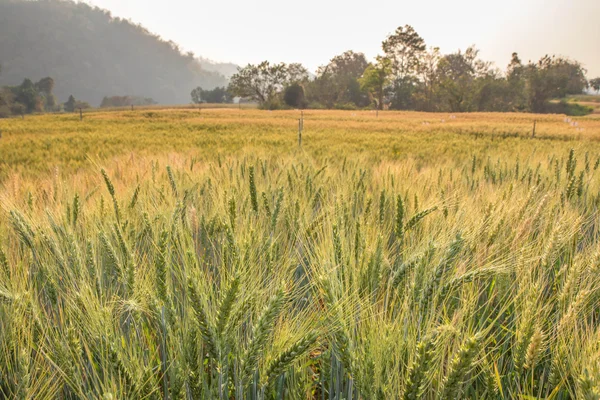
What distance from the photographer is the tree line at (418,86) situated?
58.1 m

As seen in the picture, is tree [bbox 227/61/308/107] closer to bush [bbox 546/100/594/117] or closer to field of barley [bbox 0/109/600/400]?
bush [bbox 546/100/594/117]

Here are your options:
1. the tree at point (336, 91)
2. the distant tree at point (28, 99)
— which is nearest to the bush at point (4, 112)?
the distant tree at point (28, 99)

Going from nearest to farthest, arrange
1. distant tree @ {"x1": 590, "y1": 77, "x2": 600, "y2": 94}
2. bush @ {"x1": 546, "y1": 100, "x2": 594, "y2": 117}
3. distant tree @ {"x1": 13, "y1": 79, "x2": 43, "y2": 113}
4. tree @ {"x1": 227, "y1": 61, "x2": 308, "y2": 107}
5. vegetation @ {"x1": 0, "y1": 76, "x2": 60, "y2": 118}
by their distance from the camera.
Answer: bush @ {"x1": 546, "y1": 100, "x2": 594, "y2": 117} → tree @ {"x1": 227, "y1": 61, "x2": 308, "y2": 107} → vegetation @ {"x1": 0, "y1": 76, "x2": 60, "y2": 118} → distant tree @ {"x1": 13, "y1": 79, "x2": 43, "y2": 113} → distant tree @ {"x1": 590, "y1": 77, "x2": 600, "y2": 94}

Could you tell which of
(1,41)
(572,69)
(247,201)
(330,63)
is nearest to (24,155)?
(247,201)

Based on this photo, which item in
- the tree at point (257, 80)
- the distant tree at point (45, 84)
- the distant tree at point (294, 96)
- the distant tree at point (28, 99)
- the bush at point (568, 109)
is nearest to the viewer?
the bush at point (568, 109)

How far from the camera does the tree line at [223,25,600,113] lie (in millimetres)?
58125

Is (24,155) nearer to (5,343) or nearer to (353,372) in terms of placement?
(5,343)

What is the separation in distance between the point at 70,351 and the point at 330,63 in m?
101

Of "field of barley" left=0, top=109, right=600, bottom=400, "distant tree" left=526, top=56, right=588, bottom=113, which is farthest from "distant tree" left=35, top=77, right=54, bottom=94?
"field of barley" left=0, top=109, right=600, bottom=400

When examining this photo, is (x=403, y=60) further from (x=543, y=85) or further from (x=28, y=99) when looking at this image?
(x=28, y=99)

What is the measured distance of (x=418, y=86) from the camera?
7219 cm

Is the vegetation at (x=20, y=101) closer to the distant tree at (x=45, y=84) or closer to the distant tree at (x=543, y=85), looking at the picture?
the distant tree at (x=45, y=84)

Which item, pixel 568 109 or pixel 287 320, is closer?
pixel 287 320

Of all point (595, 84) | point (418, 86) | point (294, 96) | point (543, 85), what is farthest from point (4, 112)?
point (595, 84)
